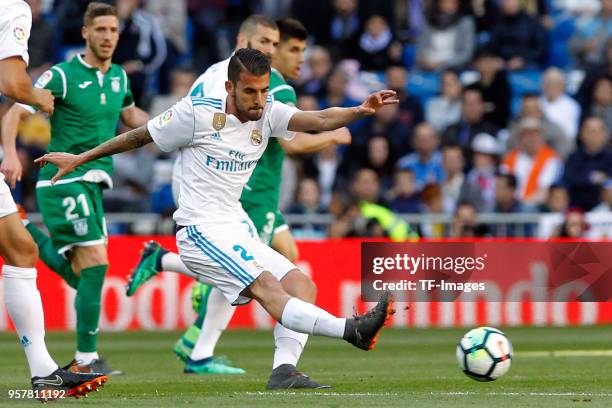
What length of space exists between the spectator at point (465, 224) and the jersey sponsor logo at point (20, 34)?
9.02 m

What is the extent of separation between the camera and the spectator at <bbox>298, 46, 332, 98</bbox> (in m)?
19.4

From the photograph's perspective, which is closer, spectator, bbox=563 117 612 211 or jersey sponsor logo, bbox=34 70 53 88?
jersey sponsor logo, bbox=34 70 53 88

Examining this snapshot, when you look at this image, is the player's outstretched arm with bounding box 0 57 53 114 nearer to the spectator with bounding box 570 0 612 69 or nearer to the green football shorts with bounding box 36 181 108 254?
the green football shorts with bounding box 36 181 108 254

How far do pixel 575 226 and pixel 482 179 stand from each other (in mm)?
1999

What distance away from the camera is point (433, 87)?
1970 centimetres

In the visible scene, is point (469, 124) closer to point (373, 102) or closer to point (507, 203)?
point (507, 203)

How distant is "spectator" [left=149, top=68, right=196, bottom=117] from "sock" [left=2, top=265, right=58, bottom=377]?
1067 cm


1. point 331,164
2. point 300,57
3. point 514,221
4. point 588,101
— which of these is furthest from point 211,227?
point 588,101

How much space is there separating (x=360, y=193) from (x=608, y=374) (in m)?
7.68

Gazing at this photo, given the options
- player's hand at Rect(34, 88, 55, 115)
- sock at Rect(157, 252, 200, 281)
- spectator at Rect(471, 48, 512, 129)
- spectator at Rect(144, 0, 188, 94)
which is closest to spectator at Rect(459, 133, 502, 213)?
spectator at Rect(471, 48, 512, 129)

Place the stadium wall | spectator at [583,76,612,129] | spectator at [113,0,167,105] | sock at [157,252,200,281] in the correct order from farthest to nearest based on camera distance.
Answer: spectator at [113,0,167,105]
spectator at [583,76,612,129]
the stadium wall
sock at [157,252,200,281]

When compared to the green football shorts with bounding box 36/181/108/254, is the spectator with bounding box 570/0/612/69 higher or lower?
higher

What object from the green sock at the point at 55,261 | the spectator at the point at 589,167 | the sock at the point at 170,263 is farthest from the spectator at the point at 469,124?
the green sock at the point at 55,261

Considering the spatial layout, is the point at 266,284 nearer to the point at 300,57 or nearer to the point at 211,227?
the point at 211,227
